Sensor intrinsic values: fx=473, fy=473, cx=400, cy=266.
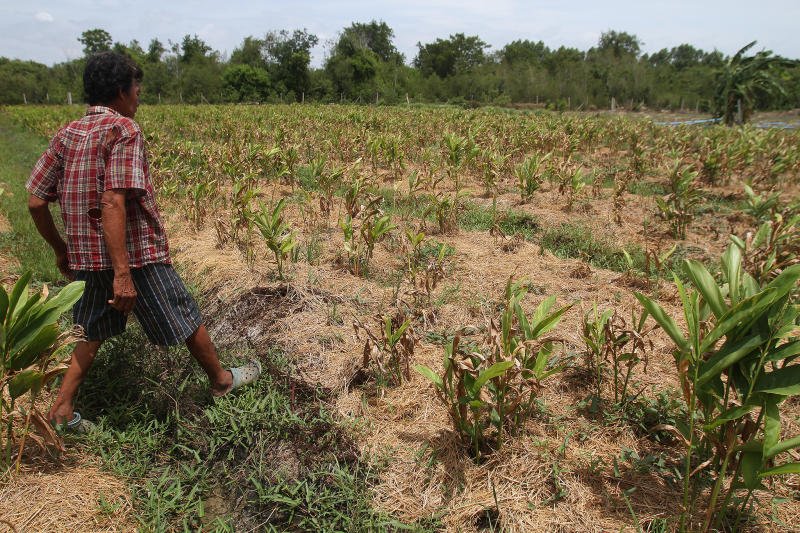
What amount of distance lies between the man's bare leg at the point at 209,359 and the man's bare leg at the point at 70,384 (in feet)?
1.42

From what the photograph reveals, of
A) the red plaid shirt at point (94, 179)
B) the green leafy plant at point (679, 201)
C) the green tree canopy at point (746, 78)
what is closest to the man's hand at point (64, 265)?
the red plaid shirt at point (94, 179)

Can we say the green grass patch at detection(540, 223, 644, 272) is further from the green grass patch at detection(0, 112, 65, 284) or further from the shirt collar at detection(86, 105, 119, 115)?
the green grass patch at detection(0, 112, 65, 284)

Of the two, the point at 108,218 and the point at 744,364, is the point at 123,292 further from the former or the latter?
the point at 744,364

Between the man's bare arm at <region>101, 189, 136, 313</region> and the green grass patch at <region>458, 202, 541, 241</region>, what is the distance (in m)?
3.86

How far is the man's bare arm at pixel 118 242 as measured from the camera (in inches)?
78.1

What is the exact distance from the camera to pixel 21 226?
5.18 m

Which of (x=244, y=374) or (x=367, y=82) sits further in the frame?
(x=367, y=82)

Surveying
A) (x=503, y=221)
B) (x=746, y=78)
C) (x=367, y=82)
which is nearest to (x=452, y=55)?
(x=367, y=82)

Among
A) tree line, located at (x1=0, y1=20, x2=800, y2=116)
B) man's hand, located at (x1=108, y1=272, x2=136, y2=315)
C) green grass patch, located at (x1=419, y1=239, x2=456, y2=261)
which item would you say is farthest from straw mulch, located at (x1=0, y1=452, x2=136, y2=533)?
tree line, located at (x1=0, y1=20, x2=800, y2=116)

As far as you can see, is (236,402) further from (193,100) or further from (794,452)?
(193,100)

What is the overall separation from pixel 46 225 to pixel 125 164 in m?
0.56

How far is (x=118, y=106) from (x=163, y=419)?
161 centimetres

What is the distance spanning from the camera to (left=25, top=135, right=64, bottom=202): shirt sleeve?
2.10 metres

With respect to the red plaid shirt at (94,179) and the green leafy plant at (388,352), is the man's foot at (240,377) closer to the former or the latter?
the green leafy plant at (388,352)
